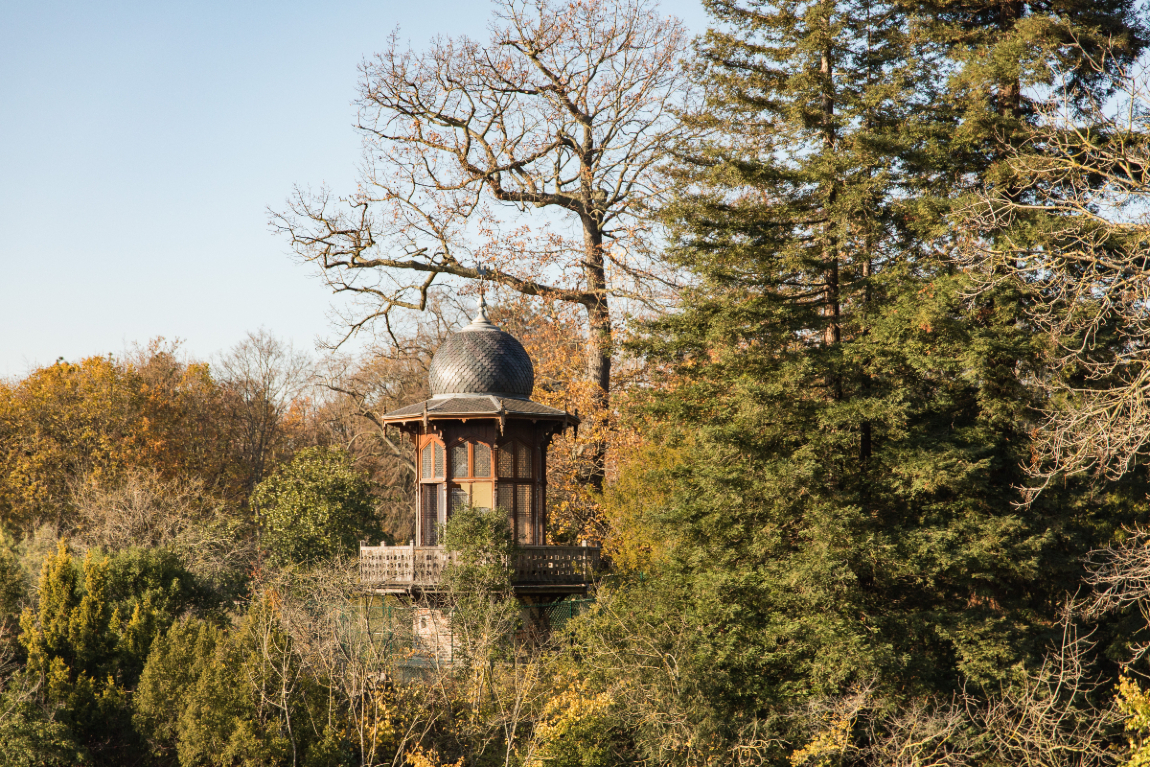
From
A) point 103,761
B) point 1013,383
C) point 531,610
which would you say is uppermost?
point 1013,383

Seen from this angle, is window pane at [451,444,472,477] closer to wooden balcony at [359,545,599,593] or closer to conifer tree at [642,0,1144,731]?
wooden balcony at [359,545,599,593]

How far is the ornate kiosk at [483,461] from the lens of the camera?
59.8ft

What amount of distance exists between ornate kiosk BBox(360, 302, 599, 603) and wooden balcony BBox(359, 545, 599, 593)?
0.06 ft

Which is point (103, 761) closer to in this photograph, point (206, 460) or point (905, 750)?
point (905, 750)

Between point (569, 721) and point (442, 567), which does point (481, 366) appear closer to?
point (442, 567)

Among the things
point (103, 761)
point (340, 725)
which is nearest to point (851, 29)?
point (340, 725)

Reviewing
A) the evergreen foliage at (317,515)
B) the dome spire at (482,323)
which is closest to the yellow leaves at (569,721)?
the dome spire at (482,323)

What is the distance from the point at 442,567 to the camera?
1756 centimetres

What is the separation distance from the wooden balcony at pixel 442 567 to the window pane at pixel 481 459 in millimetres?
1887

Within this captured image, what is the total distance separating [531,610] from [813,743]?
7.25 metres

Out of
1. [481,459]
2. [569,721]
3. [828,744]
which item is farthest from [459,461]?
[828,744]

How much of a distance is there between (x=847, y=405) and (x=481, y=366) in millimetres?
8512

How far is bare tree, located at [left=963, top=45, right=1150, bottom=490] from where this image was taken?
10109mm

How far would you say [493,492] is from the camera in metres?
19.2
